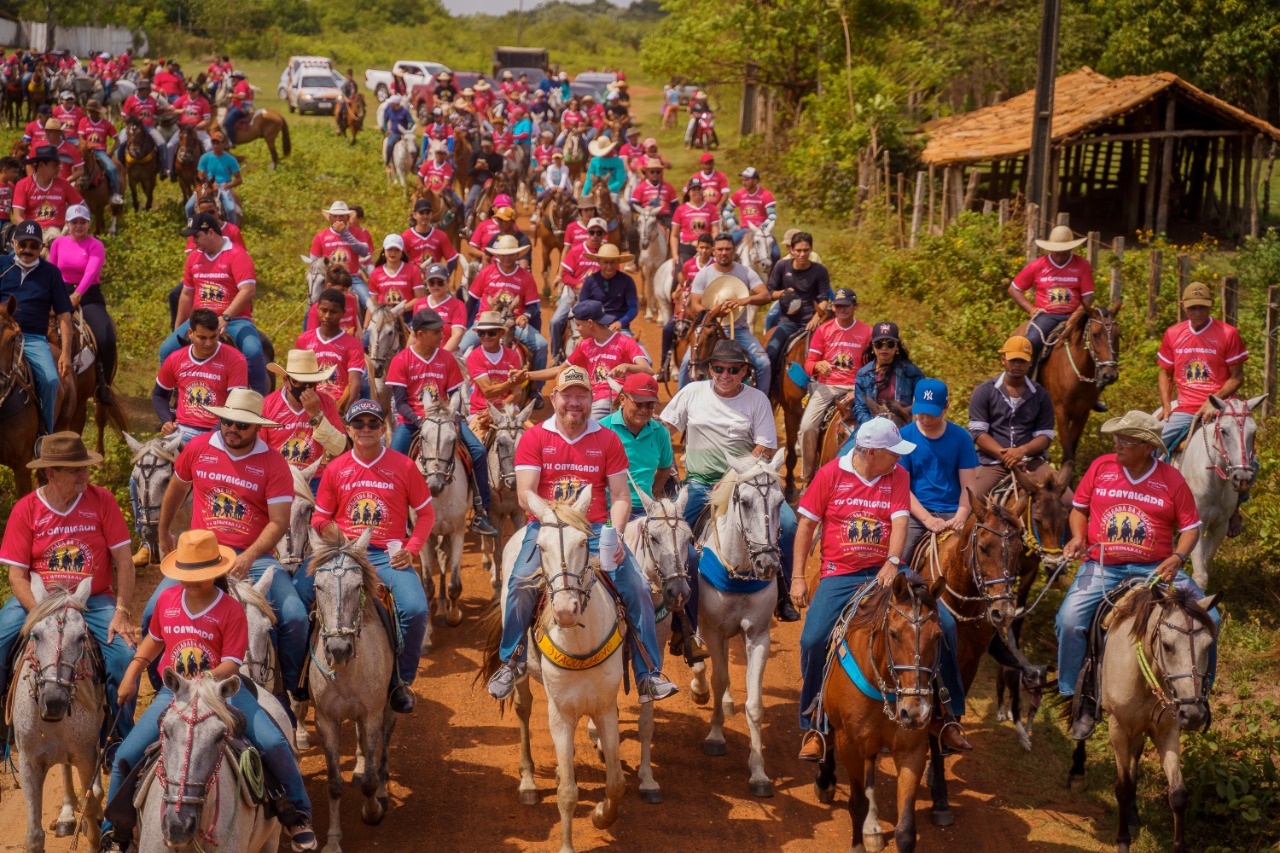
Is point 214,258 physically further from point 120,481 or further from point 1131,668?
point 1131,668

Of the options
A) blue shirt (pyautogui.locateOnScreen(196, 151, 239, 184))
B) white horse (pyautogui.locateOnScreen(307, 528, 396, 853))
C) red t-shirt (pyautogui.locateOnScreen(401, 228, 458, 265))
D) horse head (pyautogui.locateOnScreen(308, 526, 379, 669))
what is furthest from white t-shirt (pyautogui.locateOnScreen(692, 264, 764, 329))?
blue shirt (pyautogui.locateOnScreen(196, 151, 239, 184))

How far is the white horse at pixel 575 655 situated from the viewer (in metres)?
8.14

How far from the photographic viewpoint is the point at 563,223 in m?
24.6

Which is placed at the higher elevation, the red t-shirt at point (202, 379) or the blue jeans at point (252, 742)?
the red t-shirt at point (202, 379)

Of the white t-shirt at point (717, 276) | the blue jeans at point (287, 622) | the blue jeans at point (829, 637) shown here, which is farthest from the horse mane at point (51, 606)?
the white t-shirt at point (717, 276)

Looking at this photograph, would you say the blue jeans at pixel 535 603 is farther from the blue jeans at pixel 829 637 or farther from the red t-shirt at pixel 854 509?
the red t-shirt at pixel 854 509

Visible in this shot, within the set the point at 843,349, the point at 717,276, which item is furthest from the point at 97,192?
the point at 843,349

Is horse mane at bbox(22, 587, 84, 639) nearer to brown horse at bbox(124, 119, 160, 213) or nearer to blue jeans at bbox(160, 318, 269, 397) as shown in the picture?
blue jeans at bbox(160, 318, 269, 397)

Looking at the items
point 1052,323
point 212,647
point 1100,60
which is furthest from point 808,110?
point 212,647

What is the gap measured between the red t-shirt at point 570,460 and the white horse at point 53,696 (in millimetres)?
3021

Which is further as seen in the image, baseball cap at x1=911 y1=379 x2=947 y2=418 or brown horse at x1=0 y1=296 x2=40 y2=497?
brown horse at x1=0 y1=296 x2=40 y2=497

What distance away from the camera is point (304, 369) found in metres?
11.7

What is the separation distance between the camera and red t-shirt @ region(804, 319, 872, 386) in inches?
563

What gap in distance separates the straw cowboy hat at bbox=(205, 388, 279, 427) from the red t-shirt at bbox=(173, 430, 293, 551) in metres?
0.24
